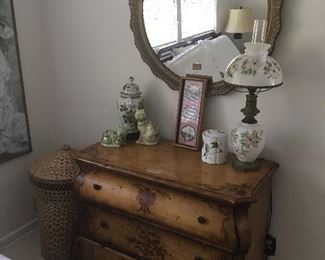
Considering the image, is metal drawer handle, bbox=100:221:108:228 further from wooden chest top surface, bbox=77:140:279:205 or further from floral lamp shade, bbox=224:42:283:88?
floral lamp shade, bbox=224:42:283:88

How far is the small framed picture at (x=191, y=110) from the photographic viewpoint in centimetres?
165

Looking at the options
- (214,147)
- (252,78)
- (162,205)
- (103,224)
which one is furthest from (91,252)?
(252,78)

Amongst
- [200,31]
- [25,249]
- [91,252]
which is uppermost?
[200,31]

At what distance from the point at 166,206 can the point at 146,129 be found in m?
0.46

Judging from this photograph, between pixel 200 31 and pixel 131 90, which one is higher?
pixel 200 31

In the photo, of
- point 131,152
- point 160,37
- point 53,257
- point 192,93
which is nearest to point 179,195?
point 131,152

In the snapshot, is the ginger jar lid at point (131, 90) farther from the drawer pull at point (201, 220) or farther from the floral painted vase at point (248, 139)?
the drawer pull at point (201, 220)

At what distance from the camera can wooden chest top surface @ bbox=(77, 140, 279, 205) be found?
1.33 m

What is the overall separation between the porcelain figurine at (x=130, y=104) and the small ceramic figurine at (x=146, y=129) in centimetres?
4

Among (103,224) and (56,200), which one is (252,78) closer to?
(103,224)

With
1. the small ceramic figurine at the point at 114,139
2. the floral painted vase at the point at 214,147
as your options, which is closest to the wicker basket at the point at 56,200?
the small ceramic figurine at the point at 114,139

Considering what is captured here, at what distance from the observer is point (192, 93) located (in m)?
1.68

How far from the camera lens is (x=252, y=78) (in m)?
1.31

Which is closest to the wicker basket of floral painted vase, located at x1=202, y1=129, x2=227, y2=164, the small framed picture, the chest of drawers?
the chest of drawers
